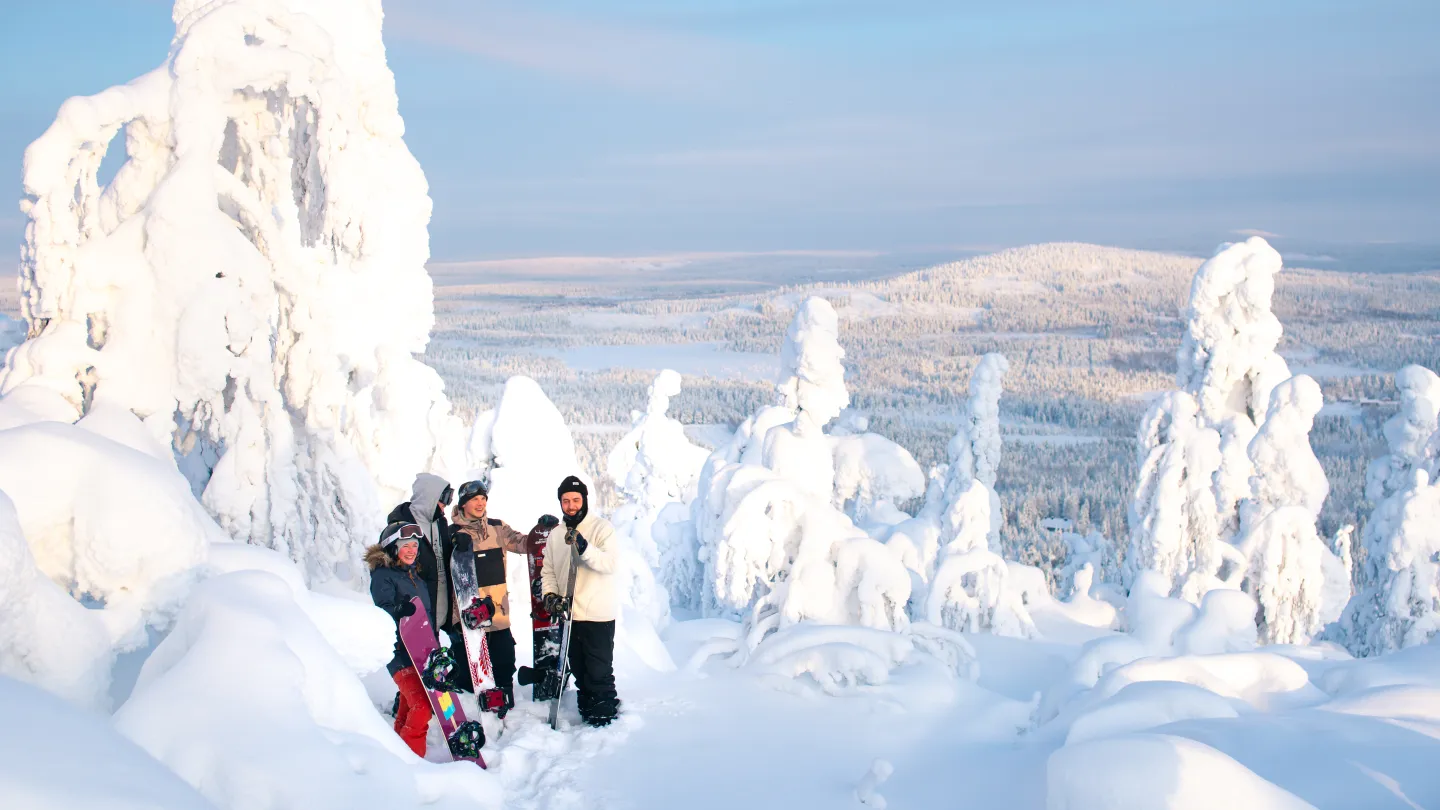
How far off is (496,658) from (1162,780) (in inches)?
185

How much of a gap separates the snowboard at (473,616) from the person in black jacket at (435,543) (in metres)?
0.11

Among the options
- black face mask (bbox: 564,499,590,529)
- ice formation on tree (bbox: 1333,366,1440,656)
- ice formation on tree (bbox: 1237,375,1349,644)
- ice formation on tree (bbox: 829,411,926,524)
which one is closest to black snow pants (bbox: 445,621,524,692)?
black face mask (bbox: 564,499,590,529)

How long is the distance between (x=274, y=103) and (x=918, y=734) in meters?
8.10

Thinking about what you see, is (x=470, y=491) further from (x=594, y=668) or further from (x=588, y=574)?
(x=594, y=668)

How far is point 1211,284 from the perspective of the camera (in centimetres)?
2378

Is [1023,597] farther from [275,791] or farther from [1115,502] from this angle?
[1115,502]

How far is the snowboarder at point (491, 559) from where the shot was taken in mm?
7272

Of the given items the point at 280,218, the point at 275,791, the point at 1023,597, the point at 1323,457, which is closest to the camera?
the point at 275,791

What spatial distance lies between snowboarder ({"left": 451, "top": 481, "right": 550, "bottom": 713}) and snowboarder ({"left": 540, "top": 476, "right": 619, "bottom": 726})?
376mm

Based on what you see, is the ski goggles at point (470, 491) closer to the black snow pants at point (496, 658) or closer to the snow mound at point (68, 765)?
the black snow pants at point (496, 658)

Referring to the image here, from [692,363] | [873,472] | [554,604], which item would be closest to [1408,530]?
[873,472]

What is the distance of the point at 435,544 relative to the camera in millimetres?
7262

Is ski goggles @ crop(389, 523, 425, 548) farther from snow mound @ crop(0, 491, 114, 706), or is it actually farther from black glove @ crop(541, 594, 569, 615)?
snow mound @ crop(0, 491, 114, 706)

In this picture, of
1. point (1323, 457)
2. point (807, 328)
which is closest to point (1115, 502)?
point (1323, 457)
